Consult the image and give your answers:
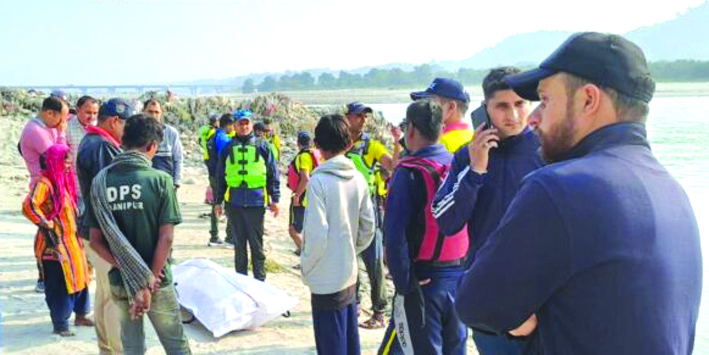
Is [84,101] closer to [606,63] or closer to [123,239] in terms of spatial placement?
[123,239]

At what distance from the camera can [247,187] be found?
6.06 meters

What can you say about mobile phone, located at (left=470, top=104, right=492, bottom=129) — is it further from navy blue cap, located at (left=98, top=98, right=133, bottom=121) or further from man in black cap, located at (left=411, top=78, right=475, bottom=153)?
navy blue cap, located at (left=98, top=98, right=133, bottom=121)

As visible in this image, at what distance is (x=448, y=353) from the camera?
10.8 ft

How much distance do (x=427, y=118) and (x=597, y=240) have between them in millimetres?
2041

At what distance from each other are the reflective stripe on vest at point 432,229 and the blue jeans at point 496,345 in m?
0.64

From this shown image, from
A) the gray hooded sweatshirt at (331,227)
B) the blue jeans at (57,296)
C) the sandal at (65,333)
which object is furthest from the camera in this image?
the sandal at (65,333)

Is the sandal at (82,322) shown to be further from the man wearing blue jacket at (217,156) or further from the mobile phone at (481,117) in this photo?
the mobile phone at (481,117)

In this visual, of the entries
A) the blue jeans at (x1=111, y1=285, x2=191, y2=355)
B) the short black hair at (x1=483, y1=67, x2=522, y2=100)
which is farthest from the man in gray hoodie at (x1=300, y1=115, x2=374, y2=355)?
the short black hair at (x1=483, y1=67, x2=522, y2=100)

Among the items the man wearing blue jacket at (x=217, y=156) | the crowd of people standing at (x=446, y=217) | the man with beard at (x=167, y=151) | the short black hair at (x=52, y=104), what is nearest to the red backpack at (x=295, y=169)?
the crowd of people standing at (x=446, y=217)

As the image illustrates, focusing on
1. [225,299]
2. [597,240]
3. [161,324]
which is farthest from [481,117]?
[225,299]

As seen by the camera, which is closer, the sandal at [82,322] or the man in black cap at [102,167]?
the man in black cap at [102,167]

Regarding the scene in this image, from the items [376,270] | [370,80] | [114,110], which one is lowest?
[376,270]

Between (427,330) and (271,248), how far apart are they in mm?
5697

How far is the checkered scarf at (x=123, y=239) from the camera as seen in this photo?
3092 millimetres
